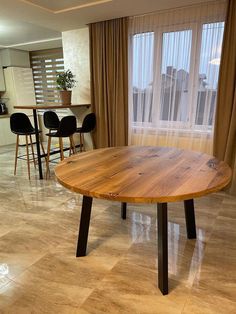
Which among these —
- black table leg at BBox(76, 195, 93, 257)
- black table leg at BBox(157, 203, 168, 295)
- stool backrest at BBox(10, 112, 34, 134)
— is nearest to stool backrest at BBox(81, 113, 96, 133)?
stool backrest at BBox(10, 112, 34, 134)

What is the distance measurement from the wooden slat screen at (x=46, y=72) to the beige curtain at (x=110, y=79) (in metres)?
2.24

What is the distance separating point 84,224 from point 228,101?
7.53 ft

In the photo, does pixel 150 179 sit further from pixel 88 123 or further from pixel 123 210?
pixel 88 123

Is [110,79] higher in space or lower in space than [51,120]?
higher

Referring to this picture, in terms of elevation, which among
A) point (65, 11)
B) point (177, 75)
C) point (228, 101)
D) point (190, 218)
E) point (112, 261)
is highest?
point (65, 11)

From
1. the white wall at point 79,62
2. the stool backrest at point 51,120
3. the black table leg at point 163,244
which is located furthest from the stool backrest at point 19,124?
the black table leg at point 163,244

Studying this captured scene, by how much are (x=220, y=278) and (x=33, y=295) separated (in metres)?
1.26

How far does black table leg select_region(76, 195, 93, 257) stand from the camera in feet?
5.60

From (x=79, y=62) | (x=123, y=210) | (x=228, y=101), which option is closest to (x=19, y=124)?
(x=79, y=62)

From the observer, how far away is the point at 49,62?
587 centimetres

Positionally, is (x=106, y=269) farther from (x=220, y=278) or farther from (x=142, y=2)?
(x=142, y=2)

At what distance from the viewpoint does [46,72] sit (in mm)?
5984

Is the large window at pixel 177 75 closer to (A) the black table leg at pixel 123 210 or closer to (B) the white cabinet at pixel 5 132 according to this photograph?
(A) the black table leg at pixel 123 210

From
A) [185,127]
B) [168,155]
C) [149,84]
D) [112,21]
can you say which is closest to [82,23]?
[112,21]
